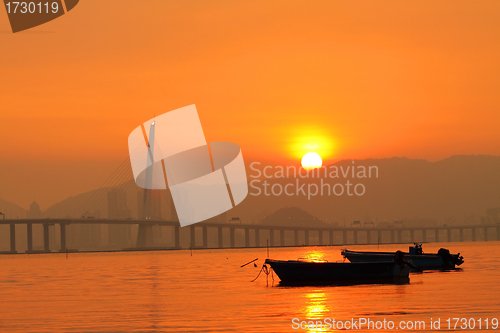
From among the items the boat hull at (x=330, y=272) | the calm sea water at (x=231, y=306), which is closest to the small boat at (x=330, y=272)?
the boat hull at (x=330, y=272)

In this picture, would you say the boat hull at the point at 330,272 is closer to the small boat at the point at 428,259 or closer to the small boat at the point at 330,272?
the small boat at the point at 330,272

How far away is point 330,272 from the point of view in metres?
46.5

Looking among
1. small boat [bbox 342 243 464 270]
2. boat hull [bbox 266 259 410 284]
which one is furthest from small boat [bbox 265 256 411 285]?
small boat [bbox 342 243 464 270]

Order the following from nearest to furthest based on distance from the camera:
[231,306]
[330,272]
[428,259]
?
1. [231,306]
2. [330,272]
3. [428,259]

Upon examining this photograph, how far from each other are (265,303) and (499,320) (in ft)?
40.3

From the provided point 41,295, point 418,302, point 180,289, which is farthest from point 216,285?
point 418,302

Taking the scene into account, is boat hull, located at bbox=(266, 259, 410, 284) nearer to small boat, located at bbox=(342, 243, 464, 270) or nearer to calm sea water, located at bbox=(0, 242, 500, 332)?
calm sea water, located at bbox=(0, 242, 500, 332)

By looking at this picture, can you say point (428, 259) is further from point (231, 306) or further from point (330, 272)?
point (231, 306)

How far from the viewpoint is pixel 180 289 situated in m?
47.2

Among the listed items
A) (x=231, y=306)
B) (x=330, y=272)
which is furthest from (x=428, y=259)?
(x=231, y=306)

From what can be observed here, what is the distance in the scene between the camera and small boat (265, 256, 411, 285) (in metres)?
46.4

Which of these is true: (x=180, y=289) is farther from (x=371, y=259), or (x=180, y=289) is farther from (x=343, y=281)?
(x=371, y=259)

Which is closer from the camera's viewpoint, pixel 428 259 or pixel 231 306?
pixel 231 306

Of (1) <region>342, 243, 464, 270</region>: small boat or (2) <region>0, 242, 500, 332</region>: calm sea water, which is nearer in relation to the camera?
(2) <region>0, 242, 500, 332</region>: calm sea water
